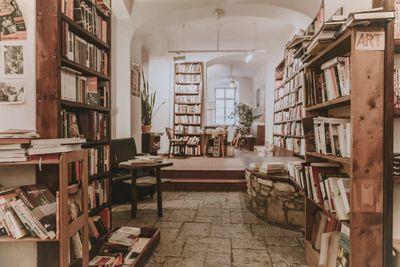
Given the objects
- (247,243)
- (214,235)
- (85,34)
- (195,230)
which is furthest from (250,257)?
(85,34)

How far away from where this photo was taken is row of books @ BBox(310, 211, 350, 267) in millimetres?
1608

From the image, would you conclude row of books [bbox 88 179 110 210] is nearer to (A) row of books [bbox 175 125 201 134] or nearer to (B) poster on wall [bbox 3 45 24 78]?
(B) poster on wall [bbox 3 45 24 78]

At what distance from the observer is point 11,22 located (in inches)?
67.2

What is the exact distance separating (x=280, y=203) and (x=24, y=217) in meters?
2.51

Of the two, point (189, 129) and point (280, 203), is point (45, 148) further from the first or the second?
point (189, 129)

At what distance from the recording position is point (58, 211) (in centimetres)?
141

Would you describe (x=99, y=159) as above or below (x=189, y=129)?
below

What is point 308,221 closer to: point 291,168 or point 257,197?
point 291,168

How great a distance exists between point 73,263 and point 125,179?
81.2 inches

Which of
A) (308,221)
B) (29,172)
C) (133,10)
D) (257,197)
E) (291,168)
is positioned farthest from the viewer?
(133,10)

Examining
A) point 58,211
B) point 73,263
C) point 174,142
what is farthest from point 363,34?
point 174,142

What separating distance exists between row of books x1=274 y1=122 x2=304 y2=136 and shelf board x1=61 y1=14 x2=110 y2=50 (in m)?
3.63

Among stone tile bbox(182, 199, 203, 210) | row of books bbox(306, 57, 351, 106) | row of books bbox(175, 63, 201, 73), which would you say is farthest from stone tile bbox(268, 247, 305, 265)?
row of books bbox(175, 63, 201, 73)

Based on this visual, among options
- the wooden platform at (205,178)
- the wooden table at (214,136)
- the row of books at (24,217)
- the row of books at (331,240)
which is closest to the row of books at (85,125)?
the row of books at (24,217)
